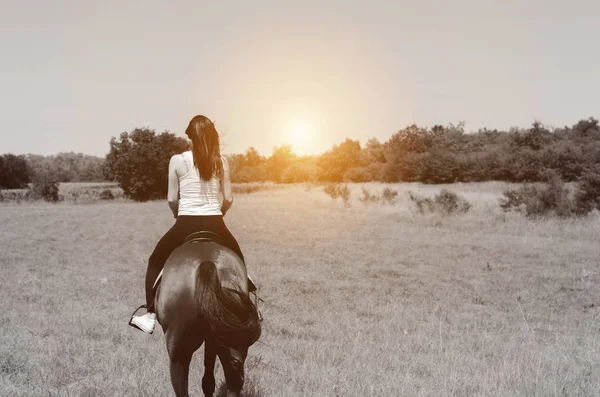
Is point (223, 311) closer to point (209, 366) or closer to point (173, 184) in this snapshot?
point (209, 366)

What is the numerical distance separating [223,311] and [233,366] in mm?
560

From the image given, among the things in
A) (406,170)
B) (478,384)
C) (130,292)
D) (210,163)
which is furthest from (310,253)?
(406,170)

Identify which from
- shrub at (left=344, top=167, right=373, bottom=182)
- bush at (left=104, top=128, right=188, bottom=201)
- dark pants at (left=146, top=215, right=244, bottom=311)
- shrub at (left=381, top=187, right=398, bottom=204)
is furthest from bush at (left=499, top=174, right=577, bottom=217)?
shrub at (left=344, top=167, right=373, bottom=182)

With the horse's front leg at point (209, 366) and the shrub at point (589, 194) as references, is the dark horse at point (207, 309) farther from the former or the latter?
the shrub at point (589, 194)

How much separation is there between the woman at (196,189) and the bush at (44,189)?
47228mm

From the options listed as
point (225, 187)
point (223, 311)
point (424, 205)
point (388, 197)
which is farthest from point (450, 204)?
point (223, 311)

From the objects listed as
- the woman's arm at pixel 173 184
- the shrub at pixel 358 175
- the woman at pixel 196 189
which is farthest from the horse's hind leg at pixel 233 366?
the shrub at pixel 358 175

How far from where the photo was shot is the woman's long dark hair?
4.21 metres

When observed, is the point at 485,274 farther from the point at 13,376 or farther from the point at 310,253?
the point at 13,376

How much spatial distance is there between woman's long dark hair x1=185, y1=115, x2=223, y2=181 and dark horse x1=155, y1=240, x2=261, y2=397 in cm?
69

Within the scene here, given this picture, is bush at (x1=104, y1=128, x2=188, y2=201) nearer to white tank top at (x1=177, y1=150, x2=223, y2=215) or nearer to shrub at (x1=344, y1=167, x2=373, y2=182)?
shrub at (x1=344, y1=167, x2=373, y2=182)

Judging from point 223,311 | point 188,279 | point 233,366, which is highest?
point 188,279

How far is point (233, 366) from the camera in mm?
3803

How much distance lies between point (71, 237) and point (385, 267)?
13.0 m
